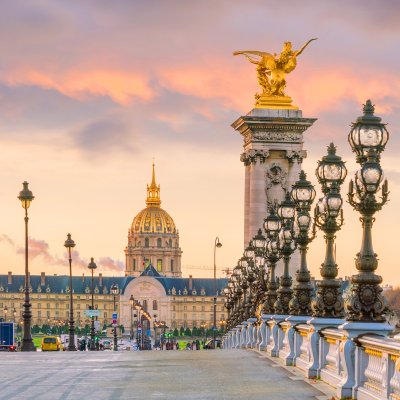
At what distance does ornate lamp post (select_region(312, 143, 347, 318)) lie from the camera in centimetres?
2966

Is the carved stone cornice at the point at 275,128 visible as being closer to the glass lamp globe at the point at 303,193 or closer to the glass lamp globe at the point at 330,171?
the glass lamp globe at the point at 303,193

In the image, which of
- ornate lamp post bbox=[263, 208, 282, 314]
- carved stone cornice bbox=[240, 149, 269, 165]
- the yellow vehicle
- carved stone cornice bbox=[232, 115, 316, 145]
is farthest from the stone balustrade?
carved stone cornice bbox=[232, 115, 316, 145]

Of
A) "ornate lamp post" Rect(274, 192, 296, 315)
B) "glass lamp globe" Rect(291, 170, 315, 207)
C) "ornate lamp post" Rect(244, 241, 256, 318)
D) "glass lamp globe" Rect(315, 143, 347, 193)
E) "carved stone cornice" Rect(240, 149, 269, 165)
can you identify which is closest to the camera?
"glass lamp globe" Rect(315, 143, 347, 193)

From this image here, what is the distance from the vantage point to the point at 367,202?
79.3ft

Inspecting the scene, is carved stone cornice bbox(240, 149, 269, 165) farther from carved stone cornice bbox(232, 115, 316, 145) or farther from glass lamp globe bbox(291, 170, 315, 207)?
glass lamp globe bbox(291, 170, 315, 207)

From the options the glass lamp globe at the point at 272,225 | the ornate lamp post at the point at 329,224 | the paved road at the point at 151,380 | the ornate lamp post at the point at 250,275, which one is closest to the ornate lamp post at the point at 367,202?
the paved road at the point at 151,380

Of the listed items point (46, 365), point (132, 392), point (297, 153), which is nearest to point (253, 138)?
point (297, 153)

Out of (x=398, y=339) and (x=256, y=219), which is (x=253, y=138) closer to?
(x=256, y=219)

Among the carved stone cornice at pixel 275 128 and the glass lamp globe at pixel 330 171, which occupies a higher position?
the carved stone cornice at pixel 275 128

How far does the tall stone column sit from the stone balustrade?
64528 millimetres

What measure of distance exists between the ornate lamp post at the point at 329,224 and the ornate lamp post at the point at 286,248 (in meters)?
7.91

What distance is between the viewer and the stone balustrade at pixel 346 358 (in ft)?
66.9

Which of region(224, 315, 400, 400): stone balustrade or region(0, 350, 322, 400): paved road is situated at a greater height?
region(224, 315, 400, 400): stone balustrade

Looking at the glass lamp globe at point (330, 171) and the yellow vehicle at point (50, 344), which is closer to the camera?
the glass lamp globe at point (330, 171)
